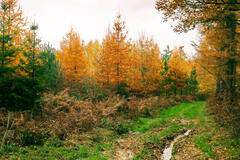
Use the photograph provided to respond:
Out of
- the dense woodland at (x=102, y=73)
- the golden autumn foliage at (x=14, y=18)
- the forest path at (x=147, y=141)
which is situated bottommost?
the forest path at (x=147, y=141)

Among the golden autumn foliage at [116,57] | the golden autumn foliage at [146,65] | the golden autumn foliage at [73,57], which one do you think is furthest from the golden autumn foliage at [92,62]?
the golden autumn foliage at [146,65]

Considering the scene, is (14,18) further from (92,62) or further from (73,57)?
(92,62)

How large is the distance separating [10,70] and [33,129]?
3116 millimetres

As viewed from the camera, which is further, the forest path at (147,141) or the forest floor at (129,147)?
the forest path at (147,141)

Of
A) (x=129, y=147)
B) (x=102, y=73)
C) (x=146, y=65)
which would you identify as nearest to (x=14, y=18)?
(x=102, y=73)

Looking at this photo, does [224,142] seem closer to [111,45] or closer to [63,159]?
[63,159]

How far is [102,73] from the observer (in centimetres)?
1792

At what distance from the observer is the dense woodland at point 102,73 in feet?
25.8

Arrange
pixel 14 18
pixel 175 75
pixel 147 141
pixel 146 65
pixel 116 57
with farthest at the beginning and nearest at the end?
pixel 175 75
pixel 146 65
pixel 116 57
pixel 14 18
pixel 147 141

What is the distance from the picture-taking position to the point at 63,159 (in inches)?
252

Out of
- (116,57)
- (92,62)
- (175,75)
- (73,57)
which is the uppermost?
(73,57)

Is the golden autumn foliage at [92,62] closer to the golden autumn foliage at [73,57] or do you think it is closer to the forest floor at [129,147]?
the golden autumn foliage at [73,57]

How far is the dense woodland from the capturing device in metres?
7.85

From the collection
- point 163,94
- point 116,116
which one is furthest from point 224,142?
point 163,94
